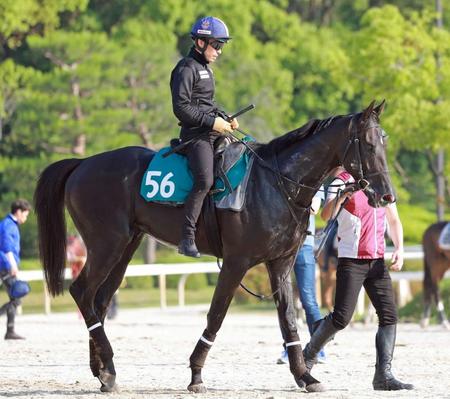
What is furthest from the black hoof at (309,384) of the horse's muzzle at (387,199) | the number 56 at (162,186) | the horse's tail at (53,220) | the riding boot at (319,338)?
the horse's tail at (53,220)

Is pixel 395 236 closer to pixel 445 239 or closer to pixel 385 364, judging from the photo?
pixel 385 364

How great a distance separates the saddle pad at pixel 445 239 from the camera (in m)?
Result: 20.9

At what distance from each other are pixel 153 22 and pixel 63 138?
31.9ft

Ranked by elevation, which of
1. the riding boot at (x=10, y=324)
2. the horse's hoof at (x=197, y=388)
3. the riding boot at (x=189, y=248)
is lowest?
the riding boot at (x=10, y=324)

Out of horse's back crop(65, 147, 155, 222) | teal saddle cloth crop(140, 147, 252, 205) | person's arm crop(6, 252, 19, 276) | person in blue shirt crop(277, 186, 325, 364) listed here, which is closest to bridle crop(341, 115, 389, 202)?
teal saddle cloth crop(140, 147, 252, 205)

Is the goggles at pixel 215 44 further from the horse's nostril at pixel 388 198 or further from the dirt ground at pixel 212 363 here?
the dirt ground at pixel 212 363

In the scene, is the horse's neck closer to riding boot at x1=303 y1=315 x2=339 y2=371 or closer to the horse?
riding boot at x1=303 y1=315 x2=339 y2=371

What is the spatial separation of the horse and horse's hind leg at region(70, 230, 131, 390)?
400 inches

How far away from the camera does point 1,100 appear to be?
115ft

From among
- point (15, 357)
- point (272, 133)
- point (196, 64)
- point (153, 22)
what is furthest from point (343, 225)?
point (153, 22)

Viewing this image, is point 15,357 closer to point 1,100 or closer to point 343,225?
point 343,225

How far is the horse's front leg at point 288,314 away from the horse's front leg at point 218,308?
31 centimetres

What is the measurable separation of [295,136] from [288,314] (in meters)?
1.45

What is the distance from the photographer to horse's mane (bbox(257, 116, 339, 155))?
34.4 ft
